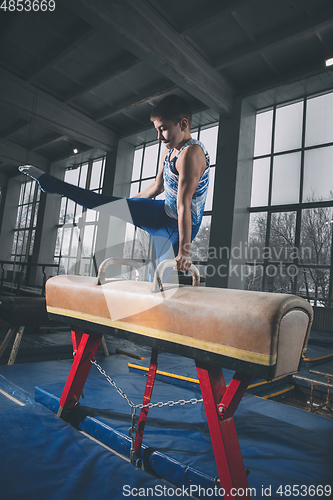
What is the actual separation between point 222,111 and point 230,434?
720 cm

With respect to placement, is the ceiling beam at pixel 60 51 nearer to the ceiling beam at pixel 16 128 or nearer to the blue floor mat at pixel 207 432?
the ceiling beam at pixel 16 128

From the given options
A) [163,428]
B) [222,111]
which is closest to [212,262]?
[222,111]

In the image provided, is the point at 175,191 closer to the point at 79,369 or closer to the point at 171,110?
the point at 171,110

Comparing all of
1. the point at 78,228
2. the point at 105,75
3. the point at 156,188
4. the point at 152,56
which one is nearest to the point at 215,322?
the point at 156,188

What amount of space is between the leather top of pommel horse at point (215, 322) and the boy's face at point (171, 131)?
2.55ft

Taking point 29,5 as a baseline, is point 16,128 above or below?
above

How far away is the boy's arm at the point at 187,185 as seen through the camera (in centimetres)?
157

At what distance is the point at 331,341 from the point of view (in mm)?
5426

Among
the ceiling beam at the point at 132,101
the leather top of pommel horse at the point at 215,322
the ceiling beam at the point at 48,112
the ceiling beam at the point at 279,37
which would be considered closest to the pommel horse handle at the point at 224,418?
the leather top of pommel horse at the point at 215,322

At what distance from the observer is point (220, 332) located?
42.9 inches

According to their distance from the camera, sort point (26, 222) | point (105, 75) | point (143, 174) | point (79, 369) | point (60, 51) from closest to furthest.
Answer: point (79, 369)
point (60, 51)
point (105, 75)
point (143, 174)
point (26, 222)

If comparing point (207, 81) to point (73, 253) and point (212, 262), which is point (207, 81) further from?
point (73, 253)

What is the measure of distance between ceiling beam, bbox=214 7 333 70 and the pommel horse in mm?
5719

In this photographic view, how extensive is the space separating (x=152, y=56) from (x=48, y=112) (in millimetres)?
4016
